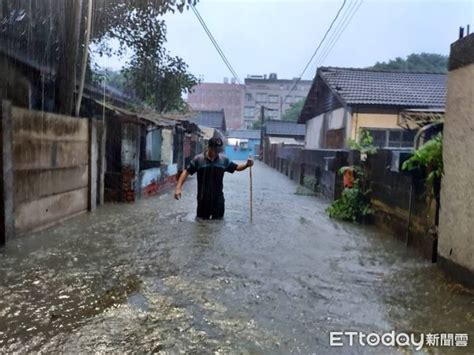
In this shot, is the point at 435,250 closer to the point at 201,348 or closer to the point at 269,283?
the point at 269,283

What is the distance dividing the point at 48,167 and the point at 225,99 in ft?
264

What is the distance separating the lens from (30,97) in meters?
9.38

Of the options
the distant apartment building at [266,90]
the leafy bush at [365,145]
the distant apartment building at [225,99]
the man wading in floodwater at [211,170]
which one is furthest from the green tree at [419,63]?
the distant apartment building at [225,99]

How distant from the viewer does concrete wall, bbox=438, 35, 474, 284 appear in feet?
14.4

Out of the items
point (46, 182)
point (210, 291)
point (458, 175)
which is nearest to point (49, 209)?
point (46, 182)

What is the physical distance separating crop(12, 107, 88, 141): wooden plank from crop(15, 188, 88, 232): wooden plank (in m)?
1.01

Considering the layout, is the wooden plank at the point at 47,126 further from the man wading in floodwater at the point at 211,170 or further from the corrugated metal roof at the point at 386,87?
the corrugated metal roof at the point at 386,87

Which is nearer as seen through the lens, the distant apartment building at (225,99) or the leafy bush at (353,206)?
the leafy bush at (353,206)

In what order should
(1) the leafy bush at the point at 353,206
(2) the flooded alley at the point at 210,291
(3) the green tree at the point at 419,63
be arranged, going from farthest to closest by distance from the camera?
(3) the green tree at the point at 419,63, (1) the leafy bush at the point at 353,206, (2) the flooded alley at the point at 210,291

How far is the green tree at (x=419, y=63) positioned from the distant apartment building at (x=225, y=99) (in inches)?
1694

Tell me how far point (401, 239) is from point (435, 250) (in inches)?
59.5

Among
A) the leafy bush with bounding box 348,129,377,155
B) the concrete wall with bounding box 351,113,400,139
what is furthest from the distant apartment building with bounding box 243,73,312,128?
the leafy bush with bounding box 348,129,377,155

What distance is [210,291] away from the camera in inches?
169

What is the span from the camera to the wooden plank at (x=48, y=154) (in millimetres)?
6093
